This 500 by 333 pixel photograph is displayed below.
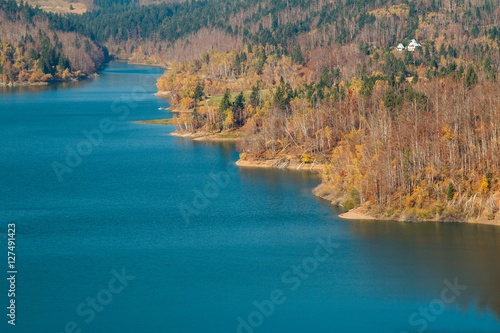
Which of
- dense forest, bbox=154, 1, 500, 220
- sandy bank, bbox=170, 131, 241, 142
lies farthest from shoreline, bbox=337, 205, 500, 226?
sandy bank, bbox=170, 131, 241, 142

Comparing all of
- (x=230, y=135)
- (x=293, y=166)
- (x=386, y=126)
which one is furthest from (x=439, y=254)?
(x=230, y=135)

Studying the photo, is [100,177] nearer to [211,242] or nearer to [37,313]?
[211,242]

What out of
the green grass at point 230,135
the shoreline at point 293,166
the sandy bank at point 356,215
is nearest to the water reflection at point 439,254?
the shoreline at point 293,166

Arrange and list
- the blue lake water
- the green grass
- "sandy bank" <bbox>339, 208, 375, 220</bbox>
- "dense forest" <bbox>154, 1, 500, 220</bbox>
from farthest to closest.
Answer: the green grass
"dense forest" <bbox>154, 1, 500, 220</bbox>
"sandy bank" <bbox>339, 208, 375, 220</bbox>
the blue lake water

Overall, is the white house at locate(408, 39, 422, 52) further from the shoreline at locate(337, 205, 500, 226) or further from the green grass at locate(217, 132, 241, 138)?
the shoreline at locate(337, 205, 500, 226)

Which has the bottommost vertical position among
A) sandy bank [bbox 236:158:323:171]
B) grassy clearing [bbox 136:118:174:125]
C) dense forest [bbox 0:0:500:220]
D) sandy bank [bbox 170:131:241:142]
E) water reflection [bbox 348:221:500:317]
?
water reflection [bbox 348:221:500:317]

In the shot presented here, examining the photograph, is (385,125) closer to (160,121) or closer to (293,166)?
(293,166)

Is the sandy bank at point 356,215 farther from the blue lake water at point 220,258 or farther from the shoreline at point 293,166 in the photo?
the blue lake water at point 220,258

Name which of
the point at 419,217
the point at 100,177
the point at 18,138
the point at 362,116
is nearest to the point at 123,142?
the point at 18,138
